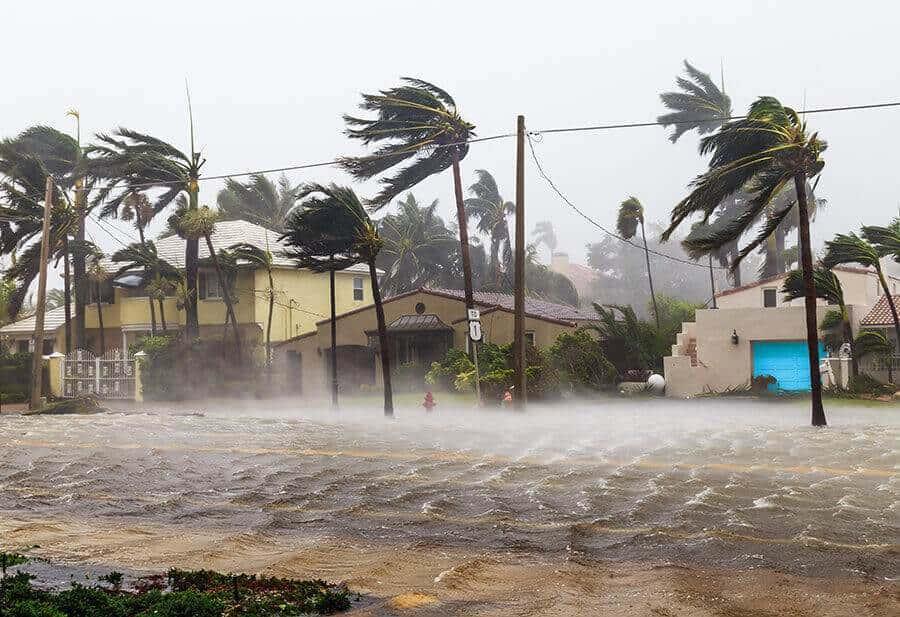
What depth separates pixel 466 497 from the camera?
15.4 m

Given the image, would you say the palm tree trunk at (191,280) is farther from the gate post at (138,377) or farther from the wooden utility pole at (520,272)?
the wooden utility pole at (520,272)

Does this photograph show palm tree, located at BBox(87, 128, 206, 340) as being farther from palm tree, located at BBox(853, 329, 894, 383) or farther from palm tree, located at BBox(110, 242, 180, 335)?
palm tree, located at BBox(853, 329, 894, 383)

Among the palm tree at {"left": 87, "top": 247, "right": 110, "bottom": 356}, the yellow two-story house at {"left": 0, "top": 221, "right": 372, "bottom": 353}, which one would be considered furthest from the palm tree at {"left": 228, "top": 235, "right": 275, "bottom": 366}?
the palm tree at {"left": 87, "top": 247, "right": 110, "bottom": 356}

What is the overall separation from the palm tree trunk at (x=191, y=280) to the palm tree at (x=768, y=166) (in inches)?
1077

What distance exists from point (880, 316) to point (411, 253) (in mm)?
37909

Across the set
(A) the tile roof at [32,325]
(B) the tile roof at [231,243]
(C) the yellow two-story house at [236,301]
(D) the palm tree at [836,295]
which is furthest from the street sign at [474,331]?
(A) the tile roof at [32,325]

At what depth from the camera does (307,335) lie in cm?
4734

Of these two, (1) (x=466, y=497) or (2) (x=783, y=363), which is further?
(2) (x=783, y=363)

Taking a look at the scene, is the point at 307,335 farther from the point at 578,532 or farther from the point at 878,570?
the point at 878,570

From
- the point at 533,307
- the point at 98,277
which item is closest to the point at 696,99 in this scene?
the point at 533,307

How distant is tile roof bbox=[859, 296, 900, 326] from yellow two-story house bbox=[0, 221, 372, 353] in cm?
2356

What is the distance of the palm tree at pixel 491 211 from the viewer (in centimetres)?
7944

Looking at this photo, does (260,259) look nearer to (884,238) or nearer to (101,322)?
(101,322)

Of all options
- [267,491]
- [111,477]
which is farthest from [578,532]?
[111,477]
